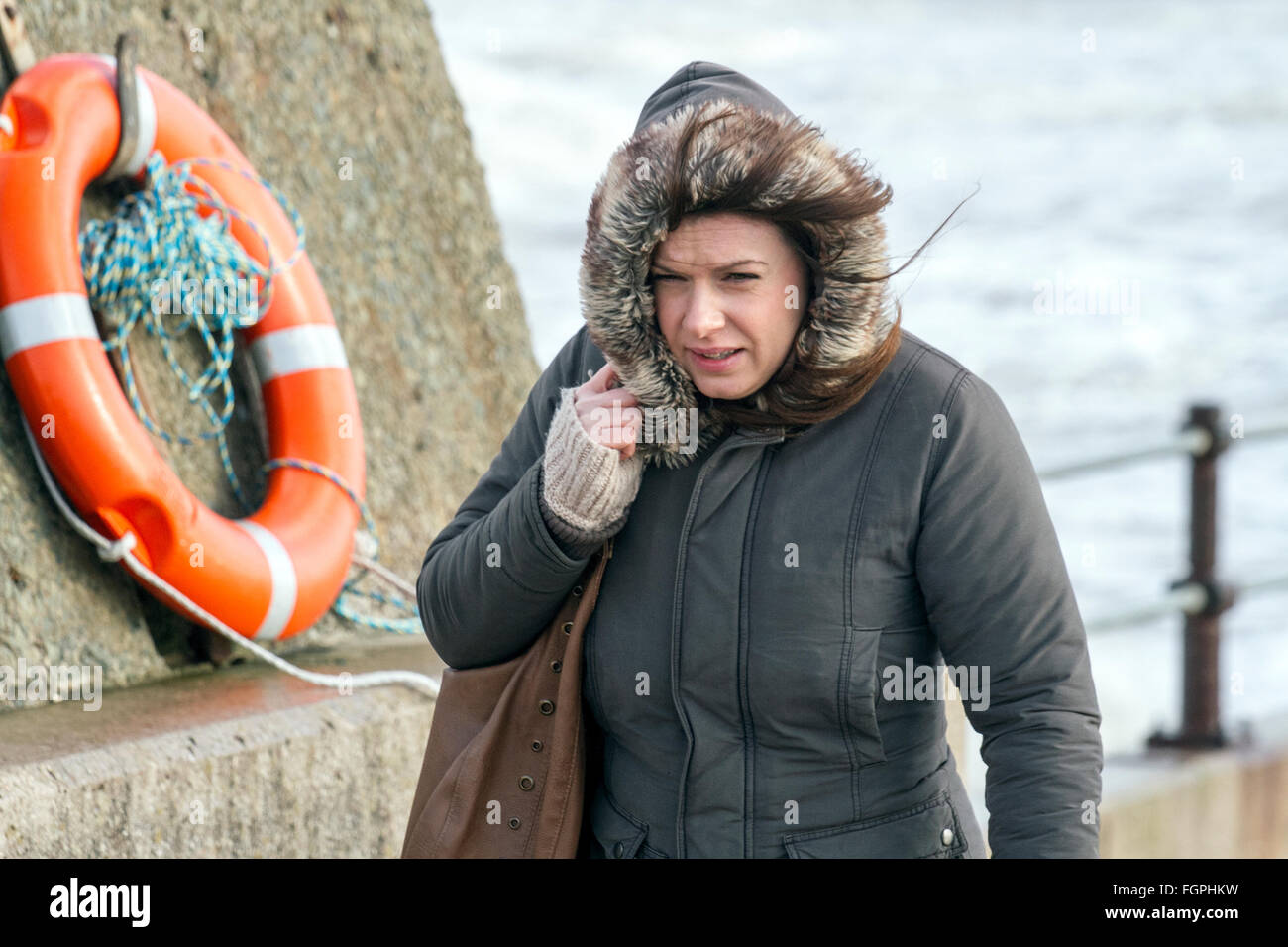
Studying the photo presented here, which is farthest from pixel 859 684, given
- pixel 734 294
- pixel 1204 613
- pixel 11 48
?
pixel 1204 613

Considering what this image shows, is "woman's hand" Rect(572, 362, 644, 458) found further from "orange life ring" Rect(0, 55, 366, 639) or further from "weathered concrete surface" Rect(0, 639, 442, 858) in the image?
"orange life ring" Rect(0, 55, 366, 639)

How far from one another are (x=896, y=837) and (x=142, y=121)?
231 centimetres

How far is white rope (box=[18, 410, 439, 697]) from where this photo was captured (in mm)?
2982

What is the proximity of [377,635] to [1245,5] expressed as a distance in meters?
25.0

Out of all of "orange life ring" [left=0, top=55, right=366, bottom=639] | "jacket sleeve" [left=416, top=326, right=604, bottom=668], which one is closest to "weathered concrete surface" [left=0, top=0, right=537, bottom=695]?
"orange life ring" [left=0, top=55, right=366, bottom=639]

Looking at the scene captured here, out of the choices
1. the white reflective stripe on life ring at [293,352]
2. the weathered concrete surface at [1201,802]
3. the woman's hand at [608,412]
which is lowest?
the weathered concrete surface at [1201,802]

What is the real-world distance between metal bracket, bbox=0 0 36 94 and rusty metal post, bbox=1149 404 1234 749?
10.3 ft

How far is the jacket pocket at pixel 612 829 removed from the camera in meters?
1.89

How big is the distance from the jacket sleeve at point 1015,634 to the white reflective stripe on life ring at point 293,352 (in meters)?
2.02

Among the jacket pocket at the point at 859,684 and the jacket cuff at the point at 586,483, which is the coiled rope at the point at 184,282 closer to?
the jacket cuff at the point at 586,483

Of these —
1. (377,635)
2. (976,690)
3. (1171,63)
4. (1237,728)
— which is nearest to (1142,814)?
(1237,728)

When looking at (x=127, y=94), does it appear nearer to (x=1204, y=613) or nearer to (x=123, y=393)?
(x=123, y=393)

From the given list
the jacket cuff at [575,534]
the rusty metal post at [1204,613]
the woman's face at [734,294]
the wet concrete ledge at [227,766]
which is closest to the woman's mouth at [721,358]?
the woman's face at [734,294]

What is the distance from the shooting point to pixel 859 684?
69.7 inches
